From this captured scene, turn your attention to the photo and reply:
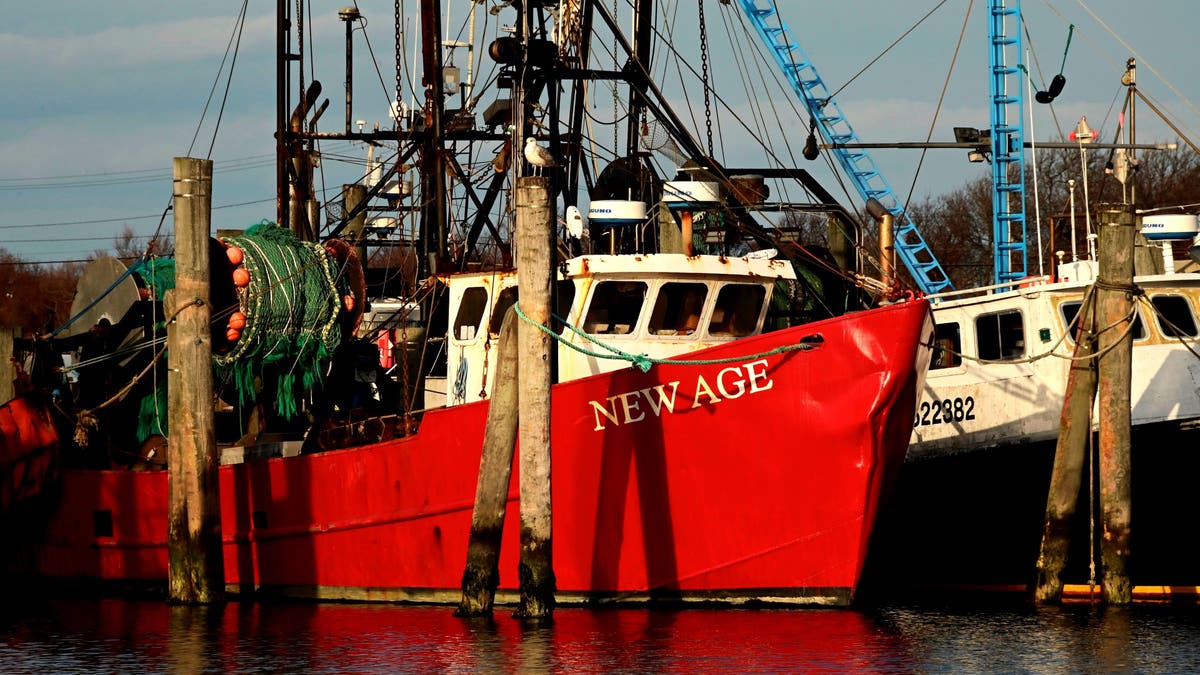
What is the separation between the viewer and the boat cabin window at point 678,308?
49.0 ft

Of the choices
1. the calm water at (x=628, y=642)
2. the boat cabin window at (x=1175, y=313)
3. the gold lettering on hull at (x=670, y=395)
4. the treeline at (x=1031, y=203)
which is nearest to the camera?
the calm water at (x=628, y=642)

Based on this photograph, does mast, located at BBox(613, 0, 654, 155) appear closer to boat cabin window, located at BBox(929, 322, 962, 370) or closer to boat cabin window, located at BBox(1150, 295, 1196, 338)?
boat cabin window, located at BBox(929, 322, 962, 370)

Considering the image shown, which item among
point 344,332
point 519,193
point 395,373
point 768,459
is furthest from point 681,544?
point 395,373

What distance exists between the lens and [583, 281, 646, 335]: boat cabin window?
14.9 m

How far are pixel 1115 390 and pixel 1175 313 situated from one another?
2209 mm

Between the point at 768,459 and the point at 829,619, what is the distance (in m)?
1.42

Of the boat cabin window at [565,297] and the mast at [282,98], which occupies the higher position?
the mast at [282,98]

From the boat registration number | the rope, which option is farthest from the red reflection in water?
the rope

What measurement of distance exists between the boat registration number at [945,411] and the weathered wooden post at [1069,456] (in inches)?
68.7

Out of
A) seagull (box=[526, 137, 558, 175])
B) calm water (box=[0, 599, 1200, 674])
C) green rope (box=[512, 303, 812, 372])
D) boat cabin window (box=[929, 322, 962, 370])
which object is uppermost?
seagull (box=[526, 137, 558, 175])

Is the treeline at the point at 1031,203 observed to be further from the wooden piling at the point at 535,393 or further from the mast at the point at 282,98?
the wooden piling at the point at 535,393

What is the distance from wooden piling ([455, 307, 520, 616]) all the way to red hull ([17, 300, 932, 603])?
84cm

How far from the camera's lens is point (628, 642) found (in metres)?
12.9

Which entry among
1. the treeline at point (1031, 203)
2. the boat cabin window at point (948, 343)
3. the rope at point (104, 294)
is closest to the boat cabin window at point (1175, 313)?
the boat cabin window at point (948, 343)
